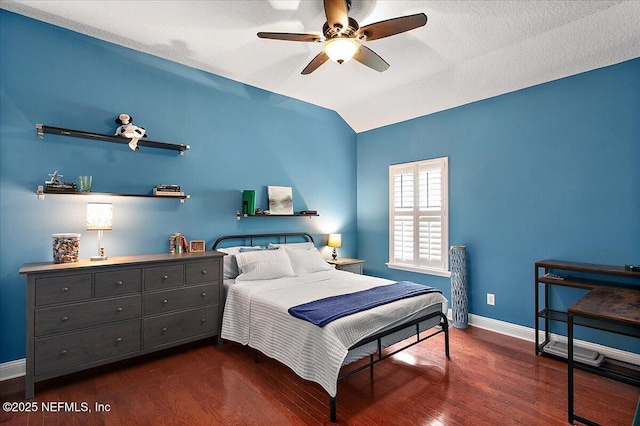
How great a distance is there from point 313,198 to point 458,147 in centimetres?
219

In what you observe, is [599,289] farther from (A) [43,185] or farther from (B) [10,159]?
(B) [10,159]

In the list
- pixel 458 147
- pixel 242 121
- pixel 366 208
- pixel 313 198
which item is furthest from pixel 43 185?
pixel 458 147

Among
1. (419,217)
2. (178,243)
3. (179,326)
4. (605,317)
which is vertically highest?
(419,217)

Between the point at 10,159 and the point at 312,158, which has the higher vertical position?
the point at 312,158

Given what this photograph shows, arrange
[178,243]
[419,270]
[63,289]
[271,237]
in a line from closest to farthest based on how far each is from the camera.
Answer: [63,289] < [178,243] < [271,237] < [419,270]

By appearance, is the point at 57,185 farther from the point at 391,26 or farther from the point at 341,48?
the point at 391,26

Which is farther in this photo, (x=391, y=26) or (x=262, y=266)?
(x=262, y=266)

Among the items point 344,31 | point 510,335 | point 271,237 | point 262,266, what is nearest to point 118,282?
point 262,266

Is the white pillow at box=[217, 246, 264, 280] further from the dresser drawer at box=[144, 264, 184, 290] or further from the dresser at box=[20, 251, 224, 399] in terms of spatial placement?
the dresser drawer at box=[144, 264, 184, 290]

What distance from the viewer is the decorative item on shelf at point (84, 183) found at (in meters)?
3.06

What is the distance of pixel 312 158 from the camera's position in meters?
5.10

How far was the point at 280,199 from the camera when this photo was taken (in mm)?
4602

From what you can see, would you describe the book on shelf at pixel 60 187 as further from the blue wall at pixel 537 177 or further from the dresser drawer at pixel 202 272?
the blue wall at pixel 537 177

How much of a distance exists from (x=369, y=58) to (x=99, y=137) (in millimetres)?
2663
